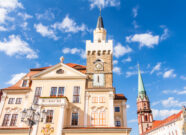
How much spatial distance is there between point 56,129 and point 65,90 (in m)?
8.02

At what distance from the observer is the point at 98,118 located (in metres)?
28.7

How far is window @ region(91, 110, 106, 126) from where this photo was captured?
28.2 meters

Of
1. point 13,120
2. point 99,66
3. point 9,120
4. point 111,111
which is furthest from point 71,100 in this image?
point 9,120

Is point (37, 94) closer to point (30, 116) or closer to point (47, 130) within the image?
point (47, 130)

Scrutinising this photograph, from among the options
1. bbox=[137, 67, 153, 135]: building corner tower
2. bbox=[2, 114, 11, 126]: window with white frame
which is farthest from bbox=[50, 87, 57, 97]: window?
bbox=[137, 67, 153, 135]: building corner tower

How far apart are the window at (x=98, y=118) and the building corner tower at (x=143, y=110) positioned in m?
77.8

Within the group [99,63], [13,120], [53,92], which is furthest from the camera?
[99,63]

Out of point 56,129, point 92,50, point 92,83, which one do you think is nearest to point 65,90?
point 92,83

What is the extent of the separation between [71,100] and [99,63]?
9972 mm

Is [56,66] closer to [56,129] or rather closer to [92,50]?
[92,50]

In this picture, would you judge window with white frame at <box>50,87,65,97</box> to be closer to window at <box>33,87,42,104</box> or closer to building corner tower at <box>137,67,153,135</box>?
window at <box>33,87,42,104</box>

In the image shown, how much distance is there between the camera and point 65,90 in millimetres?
31125

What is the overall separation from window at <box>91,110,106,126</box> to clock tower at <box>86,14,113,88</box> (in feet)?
17.5

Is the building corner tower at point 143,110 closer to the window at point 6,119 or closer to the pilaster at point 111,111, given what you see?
the pilaster at point 111,111
